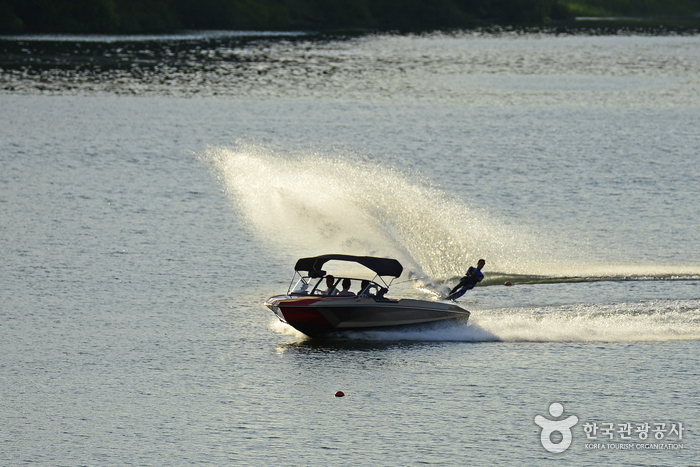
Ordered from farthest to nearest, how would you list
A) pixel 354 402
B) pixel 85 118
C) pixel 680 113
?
pixel 680 113 < pixel 85 118 < pixel 354 402

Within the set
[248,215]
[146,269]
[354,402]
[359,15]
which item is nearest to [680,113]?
[248,215]

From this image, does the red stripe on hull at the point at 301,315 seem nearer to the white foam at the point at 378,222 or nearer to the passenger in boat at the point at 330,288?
the passenger in boat at the point at 330,288

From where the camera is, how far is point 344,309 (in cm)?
3762

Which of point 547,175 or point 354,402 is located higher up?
point 547,175

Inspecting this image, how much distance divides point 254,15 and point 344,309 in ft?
483

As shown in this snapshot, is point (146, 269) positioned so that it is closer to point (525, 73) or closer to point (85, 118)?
point (85, 118)

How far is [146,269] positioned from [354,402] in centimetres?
1938

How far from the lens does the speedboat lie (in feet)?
122

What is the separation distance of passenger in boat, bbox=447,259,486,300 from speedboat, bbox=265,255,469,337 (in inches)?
111

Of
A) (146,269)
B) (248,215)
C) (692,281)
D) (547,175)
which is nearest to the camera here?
(692,281)

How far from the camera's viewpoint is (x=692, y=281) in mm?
44469

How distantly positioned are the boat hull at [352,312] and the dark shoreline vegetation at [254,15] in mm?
127310

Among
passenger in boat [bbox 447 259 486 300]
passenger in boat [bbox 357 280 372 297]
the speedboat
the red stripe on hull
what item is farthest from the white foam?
the red stripe on hull

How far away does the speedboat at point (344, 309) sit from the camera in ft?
122
